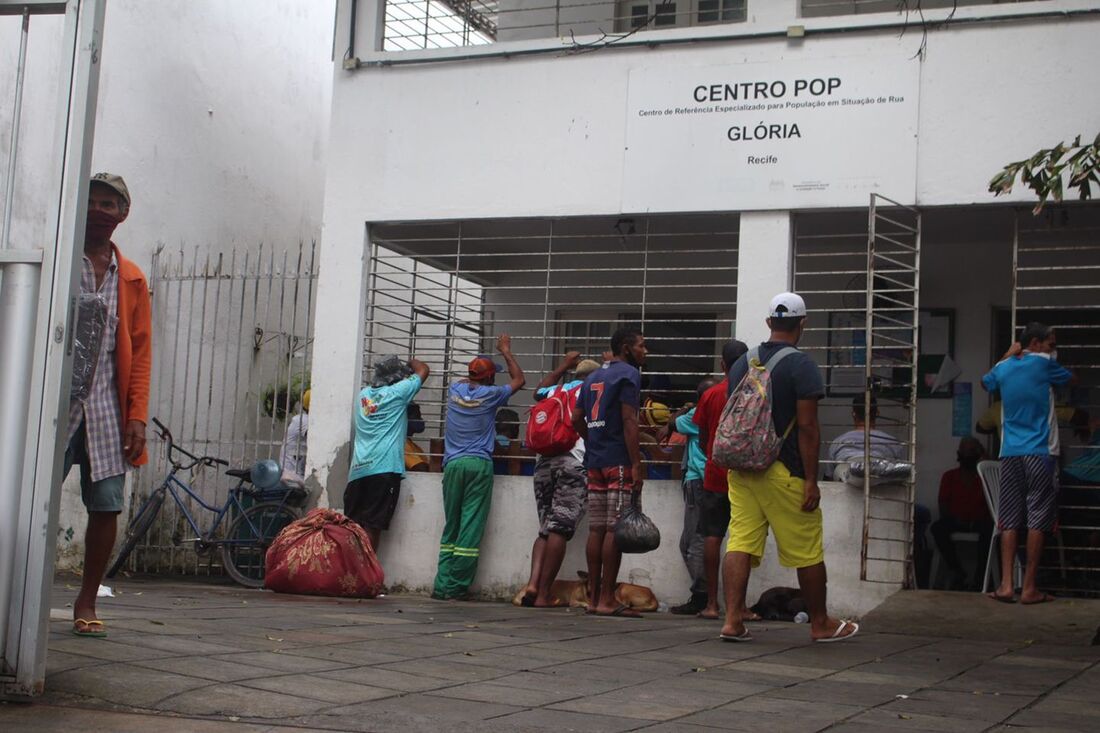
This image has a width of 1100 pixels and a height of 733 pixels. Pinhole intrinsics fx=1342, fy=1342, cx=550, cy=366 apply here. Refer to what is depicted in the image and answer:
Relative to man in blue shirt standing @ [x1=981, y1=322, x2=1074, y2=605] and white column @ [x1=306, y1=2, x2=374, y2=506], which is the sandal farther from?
man in blue shirt standing @ [x1=981, y1=322, x2=1074, y2=605]

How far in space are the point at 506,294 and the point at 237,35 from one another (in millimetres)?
3925

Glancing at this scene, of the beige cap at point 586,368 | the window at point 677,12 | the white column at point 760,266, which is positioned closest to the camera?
the white column at point 760,266

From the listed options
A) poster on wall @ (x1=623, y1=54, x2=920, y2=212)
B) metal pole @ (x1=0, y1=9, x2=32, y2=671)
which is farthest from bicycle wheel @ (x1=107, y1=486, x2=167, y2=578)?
metal pole @ (x1=0, y1=9, x2=32, y2=671)

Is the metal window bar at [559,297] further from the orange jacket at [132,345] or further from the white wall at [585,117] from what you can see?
the orange jacket at [132,345]

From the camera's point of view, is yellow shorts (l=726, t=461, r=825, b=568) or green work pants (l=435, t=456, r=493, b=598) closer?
yellow shorts (l=726, t=461, r=825, b=568)

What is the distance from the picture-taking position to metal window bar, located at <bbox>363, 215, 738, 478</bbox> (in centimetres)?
1091

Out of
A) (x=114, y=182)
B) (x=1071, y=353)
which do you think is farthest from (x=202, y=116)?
(x=1071, y=353)

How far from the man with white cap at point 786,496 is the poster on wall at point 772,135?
272 centimetres

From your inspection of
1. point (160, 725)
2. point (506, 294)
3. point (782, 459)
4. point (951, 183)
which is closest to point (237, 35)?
point (506, 294)

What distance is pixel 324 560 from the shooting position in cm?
964

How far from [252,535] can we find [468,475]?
2.07 m

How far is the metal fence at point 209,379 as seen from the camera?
11.8 m

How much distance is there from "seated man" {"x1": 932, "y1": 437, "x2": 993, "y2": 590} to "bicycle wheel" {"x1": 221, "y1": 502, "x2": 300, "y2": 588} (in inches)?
211

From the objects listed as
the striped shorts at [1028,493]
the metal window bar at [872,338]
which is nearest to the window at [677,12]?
the metal window bar at [872,338]
